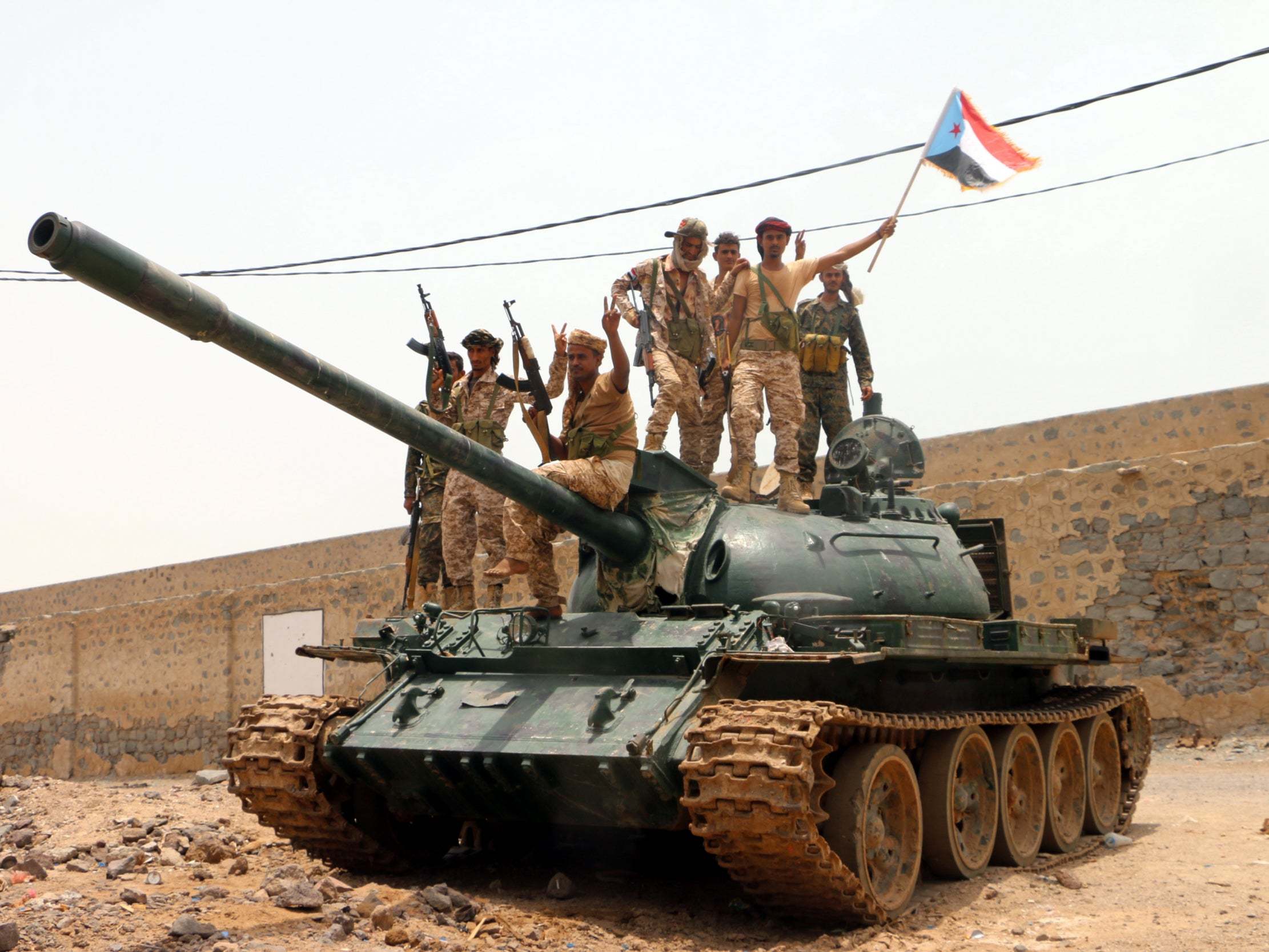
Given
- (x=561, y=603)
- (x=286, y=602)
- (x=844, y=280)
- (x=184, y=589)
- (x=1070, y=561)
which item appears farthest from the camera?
(x=184, y=589)

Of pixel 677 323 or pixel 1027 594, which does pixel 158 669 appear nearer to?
pixel 1027 594

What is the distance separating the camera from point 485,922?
21.4 ft

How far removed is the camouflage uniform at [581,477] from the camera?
25.8ft

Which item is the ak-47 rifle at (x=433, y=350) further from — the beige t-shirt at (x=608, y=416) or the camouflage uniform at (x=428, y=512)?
the beige t-shirt at (x=608, y=416)

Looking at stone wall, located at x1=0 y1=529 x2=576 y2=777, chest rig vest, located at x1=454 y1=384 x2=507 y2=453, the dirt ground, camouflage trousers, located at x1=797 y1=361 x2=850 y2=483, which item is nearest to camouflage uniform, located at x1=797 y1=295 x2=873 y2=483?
camouflage trousers, located at x1=797 y1=361 x2=850 y2=483

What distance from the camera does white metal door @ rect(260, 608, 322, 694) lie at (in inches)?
705

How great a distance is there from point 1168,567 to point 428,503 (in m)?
6.70

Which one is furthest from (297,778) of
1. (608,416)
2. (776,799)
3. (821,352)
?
Answer: (821,352)

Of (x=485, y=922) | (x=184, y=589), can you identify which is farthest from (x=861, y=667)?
(x=184, y=589)

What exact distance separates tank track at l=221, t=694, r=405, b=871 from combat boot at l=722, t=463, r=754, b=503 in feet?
9.23

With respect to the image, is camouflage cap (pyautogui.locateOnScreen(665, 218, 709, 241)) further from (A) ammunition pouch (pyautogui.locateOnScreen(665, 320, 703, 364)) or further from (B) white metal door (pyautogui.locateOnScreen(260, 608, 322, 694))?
(B) white metal door (pyautogui.locateOnScreen(260, 608, 322, 694))

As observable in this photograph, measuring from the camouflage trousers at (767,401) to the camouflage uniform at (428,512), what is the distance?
241 cm

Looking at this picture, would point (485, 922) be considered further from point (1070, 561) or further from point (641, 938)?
point (1070, 561)

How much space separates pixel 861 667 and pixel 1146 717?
4161 mm
